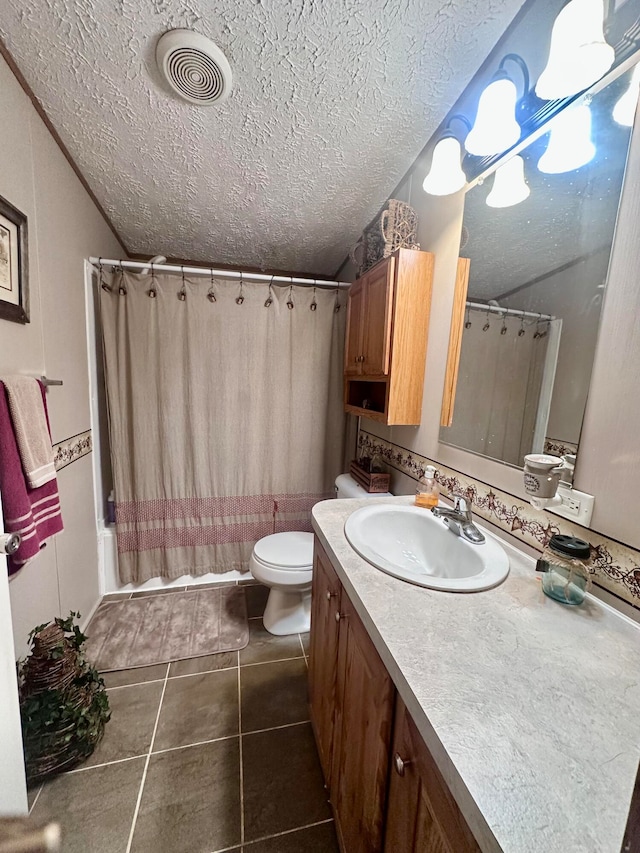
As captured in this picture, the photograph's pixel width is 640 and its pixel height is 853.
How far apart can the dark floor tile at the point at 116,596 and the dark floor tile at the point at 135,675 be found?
1.86 feet

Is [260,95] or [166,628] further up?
[260,95]

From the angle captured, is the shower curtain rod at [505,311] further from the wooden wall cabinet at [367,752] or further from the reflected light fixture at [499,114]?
the wooden wall cabinet at [367,752]

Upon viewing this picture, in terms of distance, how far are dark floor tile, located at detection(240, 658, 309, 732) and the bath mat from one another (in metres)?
0.21

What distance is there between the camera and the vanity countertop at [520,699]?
1.19 feet

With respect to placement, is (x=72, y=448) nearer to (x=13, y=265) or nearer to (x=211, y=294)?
(x=13, y=265)

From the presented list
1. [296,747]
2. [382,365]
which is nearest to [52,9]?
[382,365]

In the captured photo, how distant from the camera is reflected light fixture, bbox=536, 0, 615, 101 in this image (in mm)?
709

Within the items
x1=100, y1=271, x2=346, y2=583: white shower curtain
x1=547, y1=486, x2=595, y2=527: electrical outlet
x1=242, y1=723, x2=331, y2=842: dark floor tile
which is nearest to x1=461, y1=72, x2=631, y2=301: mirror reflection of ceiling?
x1=547, y1=486, x2=595, y2=527: electrical outlet

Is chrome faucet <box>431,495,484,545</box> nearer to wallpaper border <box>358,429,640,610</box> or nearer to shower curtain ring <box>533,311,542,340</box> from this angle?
wallpaper border <box>358,429,640,610</box>

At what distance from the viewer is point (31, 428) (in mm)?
1091

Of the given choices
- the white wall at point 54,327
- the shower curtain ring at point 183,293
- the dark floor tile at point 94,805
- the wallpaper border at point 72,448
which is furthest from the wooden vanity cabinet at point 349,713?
the shower curtain ring at point 183,293

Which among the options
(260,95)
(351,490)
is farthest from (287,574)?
(260,95)

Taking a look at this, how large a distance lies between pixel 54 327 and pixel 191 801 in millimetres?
1842

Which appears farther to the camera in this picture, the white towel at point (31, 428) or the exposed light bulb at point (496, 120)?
the white towel at point (31, 428)
